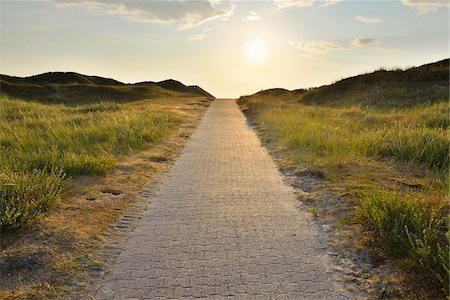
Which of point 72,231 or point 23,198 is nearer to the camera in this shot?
point 72,231

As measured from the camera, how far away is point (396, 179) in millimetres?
6324

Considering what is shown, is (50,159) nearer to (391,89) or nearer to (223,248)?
(223,248)

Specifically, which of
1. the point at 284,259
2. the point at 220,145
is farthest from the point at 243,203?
the point at 220,145

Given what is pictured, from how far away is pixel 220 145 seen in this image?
36.3 feet

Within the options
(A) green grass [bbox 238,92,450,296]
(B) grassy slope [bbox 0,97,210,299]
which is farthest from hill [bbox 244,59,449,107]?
(B) grassy slope [bbox 0,97,210,299]

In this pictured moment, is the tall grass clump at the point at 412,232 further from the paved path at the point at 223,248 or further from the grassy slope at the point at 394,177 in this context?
the paved path at the point at 223,248

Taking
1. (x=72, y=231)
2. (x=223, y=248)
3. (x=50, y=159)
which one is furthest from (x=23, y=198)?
(x=223, y=248)

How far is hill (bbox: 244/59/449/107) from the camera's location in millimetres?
25659

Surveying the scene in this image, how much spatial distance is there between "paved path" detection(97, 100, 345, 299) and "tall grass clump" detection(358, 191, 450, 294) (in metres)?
0.68

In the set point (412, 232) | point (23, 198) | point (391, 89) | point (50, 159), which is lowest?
point (412, 232)

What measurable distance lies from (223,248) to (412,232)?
2.01 m


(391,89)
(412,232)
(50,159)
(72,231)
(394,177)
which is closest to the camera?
(412,232)

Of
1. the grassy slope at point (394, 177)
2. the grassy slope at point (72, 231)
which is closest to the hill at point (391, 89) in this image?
the grassy slope at point (394, 177)

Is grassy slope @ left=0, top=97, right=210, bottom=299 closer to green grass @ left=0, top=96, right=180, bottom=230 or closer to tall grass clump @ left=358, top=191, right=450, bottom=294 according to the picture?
green grass @ left=0, top=96, right=180, bottom=230
